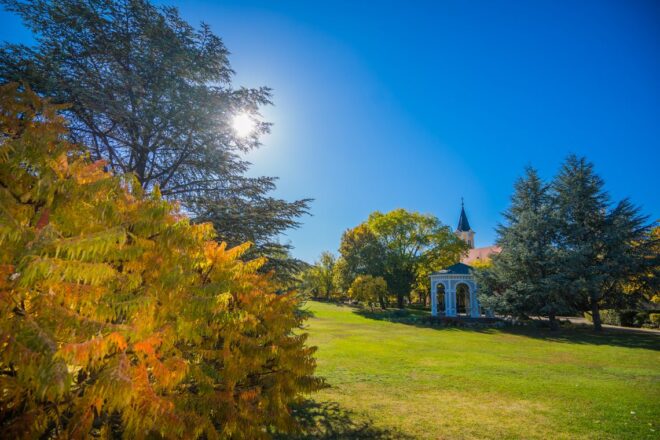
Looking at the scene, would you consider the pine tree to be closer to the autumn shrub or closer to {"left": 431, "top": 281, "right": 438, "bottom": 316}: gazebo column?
{"left": 431, "top": 281, "right": 438, "bottom": 316}: gazebo column

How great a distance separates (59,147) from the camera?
2.57 m

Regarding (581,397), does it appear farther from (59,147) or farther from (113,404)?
(59,147)

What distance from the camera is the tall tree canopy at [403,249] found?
43.6m

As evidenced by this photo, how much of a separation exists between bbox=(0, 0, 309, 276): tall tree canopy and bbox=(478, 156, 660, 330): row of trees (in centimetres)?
2352

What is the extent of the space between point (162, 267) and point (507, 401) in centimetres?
938

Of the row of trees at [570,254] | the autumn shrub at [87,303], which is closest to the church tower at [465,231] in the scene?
the row of trees at [570,254]

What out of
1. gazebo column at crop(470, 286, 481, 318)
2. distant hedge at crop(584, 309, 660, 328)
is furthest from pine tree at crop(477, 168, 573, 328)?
distant hedge at crop(584, 309, 660, 328)

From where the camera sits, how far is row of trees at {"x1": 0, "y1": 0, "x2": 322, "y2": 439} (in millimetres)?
1914

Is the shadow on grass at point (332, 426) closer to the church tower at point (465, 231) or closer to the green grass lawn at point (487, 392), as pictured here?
the green grass lawn at point (487, 392)

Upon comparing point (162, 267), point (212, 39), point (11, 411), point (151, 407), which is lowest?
point (11, 411)

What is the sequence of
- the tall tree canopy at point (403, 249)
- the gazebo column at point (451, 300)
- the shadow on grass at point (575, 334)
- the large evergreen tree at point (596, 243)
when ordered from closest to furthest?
1. the shadow on grass at point (575, 334)
2. the large evergreen tree at point (596, 243)
3. the gazebo column at point (451, 300)
4. the tall tree canopy at point (403, 249)

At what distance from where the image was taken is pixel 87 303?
2107 mm

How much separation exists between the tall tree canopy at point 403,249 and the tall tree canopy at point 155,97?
35.1 metres

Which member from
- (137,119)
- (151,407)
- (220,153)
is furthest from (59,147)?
(220,153)
